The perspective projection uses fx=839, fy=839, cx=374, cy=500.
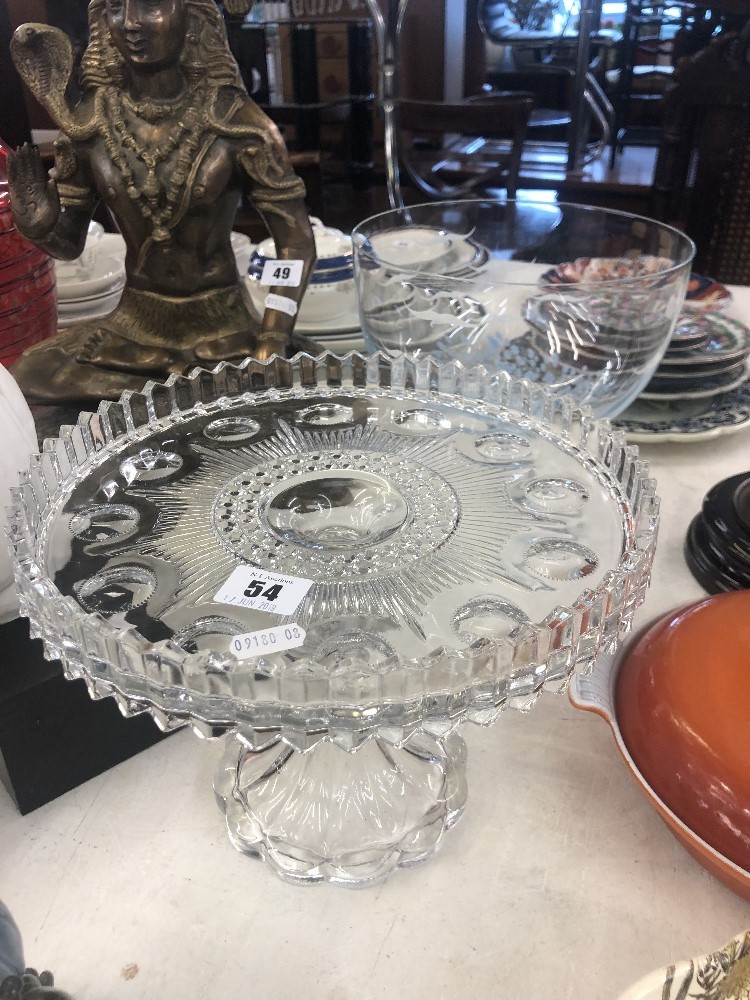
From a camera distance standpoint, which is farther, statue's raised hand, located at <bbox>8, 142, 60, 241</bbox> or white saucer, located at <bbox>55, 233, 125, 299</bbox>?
white saucer, located at <bbox>55, 233, 125, 299</bbox>

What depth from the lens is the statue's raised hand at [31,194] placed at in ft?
1.84

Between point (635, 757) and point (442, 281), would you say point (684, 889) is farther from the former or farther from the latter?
point (442, 281)

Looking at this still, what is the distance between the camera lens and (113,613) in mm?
315

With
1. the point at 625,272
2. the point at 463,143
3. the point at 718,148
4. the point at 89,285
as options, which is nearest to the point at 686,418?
the point at 625,272

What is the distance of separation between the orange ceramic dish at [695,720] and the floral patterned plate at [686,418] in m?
0.25

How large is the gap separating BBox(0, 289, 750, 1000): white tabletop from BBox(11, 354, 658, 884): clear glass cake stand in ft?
0.06

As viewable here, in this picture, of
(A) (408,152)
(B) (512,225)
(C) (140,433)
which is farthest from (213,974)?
(A) (408,152)

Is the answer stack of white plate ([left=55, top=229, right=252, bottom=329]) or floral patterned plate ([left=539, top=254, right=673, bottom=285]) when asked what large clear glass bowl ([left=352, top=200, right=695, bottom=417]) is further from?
stack of white plate ([left=55, top=229, right=252, bottom=329])

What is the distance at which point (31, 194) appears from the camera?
1.86 feet

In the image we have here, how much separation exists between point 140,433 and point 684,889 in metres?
0.34

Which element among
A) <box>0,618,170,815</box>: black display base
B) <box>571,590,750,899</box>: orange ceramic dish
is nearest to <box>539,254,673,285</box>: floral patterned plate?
<box>571,590,750,899</box>: orange ceramic dish

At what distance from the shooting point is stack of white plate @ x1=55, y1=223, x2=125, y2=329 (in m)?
→ 0.78

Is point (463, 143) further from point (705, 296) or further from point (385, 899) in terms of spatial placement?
point (385, 899)

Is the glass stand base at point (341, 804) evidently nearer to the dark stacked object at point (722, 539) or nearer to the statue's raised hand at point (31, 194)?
the dark stacked object at point (722, 539)
